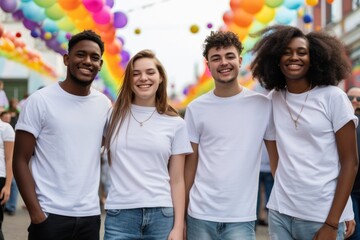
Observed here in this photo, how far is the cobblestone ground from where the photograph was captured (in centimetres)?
652

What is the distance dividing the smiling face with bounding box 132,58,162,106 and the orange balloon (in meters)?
4.75

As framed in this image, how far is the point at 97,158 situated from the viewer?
3.24m

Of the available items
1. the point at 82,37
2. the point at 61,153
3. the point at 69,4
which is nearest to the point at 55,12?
the point at 69,4

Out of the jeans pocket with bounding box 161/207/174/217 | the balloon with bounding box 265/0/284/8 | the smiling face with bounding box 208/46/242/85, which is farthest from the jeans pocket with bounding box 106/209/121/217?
the balloon with bounding box 265/0/284/8

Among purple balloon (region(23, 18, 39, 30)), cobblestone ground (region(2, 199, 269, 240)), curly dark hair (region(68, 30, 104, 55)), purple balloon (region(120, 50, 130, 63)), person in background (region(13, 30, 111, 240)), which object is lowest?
cobblestone ground (region(2, 199, 269, 240))

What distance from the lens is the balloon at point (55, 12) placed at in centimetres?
750

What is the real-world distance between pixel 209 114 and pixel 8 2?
4785 mm

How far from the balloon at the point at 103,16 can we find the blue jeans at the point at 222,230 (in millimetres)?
5176

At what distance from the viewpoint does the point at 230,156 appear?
3234 mm

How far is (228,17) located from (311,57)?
17.2 ft

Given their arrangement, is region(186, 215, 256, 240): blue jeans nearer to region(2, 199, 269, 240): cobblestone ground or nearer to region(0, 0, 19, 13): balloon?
region(2, 199, 269, 240): cobblestone ground

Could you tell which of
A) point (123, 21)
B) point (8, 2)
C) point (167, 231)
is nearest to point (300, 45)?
point (167, 231)

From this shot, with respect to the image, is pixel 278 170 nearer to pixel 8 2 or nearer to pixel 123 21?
pixel 8 2

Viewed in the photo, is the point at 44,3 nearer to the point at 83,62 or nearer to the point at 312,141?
the point at 83,62
